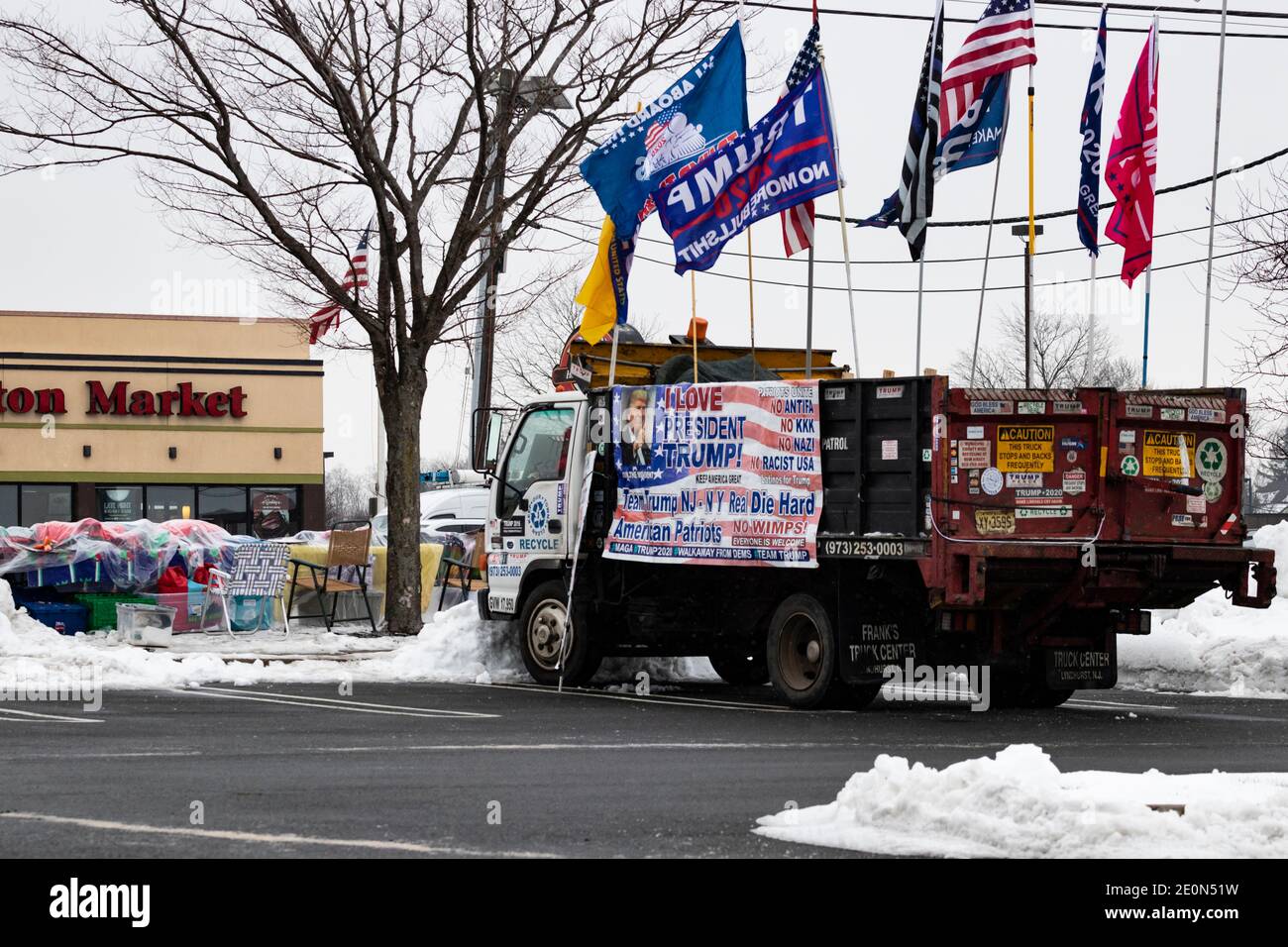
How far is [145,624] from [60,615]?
104 centimetres

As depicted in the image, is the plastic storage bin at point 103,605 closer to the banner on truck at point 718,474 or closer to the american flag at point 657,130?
the banner on truck at point 718,474

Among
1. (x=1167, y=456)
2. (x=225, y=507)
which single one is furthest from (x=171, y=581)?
(x=225, y=507)

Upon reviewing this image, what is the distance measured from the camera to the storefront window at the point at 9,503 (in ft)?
144

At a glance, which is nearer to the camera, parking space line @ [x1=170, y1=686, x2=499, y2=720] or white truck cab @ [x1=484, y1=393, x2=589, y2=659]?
parking space line @ [x1=170, y1=686, x2=499, y2=720]

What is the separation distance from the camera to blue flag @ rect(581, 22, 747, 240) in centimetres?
1759

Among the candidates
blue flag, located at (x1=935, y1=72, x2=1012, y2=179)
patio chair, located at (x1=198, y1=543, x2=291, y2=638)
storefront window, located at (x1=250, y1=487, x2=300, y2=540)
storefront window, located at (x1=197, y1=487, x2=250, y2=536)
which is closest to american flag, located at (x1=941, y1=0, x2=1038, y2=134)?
blue flag, located at (x1=935, y1=72, x2=1012, y2=179)

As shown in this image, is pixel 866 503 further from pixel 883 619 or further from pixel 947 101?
pixel 947 101

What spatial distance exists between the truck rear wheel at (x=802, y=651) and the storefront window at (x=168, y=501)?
32766 mm

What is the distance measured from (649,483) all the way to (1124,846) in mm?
9118

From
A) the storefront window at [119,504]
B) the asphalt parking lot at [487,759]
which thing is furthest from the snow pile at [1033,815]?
the storefront window at [119,504]

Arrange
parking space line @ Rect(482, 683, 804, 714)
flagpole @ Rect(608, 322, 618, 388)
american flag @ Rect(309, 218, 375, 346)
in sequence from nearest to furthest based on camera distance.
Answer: parking space line @ Rect(482, 683, 804, 714)
flagpole @ Rect(608, 322, 618, 388)
american flag @ Rect(309, 218, 375, 346)

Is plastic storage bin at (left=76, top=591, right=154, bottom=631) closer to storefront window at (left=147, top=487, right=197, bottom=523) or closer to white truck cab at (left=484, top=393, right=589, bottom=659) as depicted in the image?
white truck cab at (left=484, top=393, right=589, bottom=659)

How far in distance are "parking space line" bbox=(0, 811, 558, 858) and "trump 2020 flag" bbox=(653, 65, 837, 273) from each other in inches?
405

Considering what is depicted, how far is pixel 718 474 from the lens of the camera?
1495cm
